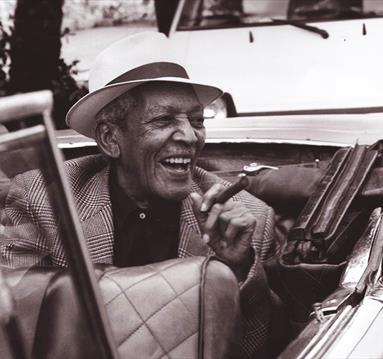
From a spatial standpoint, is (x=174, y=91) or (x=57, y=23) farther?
(x=57, y=23)

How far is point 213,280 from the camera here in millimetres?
1962

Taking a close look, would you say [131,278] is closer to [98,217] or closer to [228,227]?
[228,227]

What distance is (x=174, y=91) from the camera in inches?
114

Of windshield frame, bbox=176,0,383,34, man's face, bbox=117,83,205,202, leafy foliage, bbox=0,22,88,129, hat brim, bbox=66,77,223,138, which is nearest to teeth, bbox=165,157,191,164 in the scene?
man's face, bbox=117,83,205,202

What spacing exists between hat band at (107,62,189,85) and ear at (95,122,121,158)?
0.14m

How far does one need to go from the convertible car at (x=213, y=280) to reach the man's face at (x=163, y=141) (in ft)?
1.19

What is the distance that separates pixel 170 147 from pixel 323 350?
1008 millimetres

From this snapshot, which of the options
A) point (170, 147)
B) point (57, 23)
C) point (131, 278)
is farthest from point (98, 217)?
point (57, 23)

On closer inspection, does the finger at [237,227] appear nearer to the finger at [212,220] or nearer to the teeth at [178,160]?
the finger at [212,220]

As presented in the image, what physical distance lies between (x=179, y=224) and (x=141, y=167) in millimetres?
204

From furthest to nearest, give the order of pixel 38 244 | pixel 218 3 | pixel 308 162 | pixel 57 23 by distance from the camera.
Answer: pixel 57 23
pixel 218 3
pixel 308 162
pixel 38 244

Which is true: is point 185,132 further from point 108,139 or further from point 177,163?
point 108,139

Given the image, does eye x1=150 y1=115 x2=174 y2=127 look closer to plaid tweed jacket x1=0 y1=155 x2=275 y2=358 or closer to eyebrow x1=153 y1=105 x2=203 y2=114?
eyebrow x1=153 y1=105 x2=203 y2=114

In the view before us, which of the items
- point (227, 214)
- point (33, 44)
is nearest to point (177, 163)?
point (227, 214)
